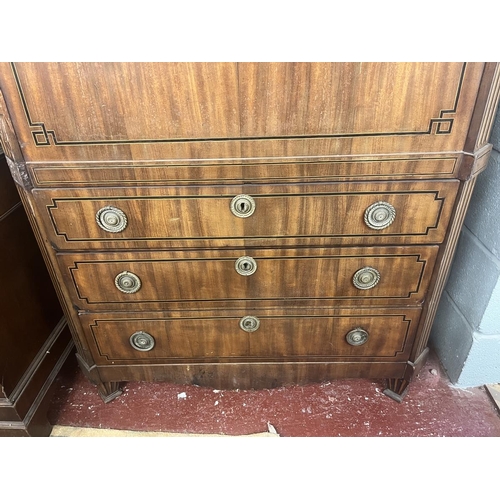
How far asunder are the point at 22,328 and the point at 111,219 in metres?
0.43

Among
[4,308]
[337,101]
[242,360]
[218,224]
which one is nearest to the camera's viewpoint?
[337,101]

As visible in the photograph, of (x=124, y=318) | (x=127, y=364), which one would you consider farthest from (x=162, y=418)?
(x=124, y=318)

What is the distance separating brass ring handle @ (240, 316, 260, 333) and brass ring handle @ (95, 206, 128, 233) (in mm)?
351

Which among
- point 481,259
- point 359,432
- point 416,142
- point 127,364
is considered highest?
point 416,142

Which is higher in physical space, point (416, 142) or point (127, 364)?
point (416, 142)

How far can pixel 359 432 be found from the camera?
107 cm

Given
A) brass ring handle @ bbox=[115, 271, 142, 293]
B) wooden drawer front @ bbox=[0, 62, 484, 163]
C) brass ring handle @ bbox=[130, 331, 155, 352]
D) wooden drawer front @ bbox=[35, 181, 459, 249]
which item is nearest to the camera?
wooden drawer front @ bbox=[0, 62, 484, 163]

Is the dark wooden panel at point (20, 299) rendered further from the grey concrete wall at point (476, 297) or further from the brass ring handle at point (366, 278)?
the grey concrete wall at point (476, 297)

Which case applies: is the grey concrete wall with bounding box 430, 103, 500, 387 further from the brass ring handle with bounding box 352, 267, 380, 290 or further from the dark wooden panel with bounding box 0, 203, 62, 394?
the dark wooden panel with bounding box 0, 203, 62, 394

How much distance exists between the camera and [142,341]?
1.00m

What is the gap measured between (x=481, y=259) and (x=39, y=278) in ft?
3.74

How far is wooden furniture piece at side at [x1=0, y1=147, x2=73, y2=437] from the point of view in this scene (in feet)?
3.08

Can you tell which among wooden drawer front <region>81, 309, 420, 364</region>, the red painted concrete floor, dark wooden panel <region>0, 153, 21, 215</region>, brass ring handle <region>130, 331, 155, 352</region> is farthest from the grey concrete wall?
dark wooden panel <region>0, 153, 21, 215</region>

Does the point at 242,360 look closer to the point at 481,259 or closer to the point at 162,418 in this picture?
the point at 162,418
